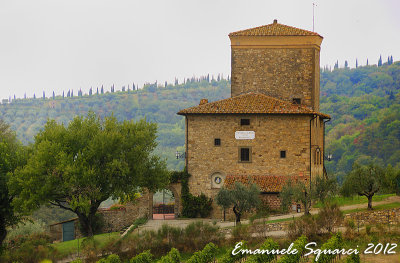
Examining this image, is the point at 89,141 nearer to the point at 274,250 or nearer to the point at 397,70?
the point at 274,250

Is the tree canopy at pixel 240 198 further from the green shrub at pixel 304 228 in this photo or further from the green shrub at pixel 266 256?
the green shrub at pixel 266 256

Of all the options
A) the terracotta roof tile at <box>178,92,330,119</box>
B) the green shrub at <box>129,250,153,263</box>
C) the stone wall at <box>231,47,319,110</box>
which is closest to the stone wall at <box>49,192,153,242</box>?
the terracotta roof tile at <box>178,92,330,119</box>

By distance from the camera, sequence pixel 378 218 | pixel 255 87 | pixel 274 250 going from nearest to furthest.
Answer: pixel 274 250 < pixel 378 218 < pixel 255 87

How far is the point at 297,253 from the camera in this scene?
25.7 m

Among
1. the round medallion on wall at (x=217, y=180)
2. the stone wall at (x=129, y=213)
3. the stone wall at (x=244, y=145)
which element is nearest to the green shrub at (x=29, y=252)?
the stone wall at (x=129, y=213)

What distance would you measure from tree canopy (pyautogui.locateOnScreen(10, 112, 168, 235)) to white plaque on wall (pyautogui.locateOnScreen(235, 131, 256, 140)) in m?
4.19

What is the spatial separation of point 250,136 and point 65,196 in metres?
10.1

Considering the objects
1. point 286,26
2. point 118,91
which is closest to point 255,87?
point 286,26

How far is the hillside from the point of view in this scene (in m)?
92.6

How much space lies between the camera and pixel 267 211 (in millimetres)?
34844

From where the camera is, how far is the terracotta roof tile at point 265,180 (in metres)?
34.9

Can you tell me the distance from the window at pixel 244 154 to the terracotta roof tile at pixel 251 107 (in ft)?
6.46

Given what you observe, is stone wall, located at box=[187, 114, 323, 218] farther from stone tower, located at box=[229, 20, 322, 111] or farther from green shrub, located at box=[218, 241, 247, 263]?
green shrub, located at box=[218, 241, 247, 263]

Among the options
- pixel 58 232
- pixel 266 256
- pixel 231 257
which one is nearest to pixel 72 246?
pixel 58 232
